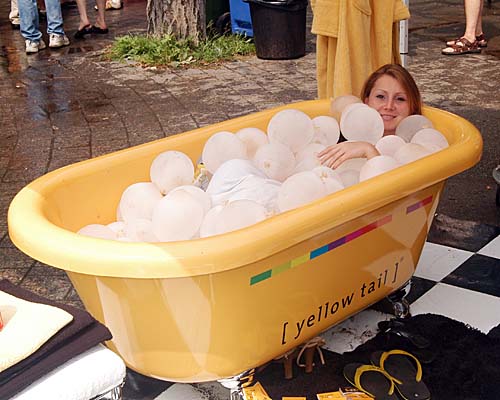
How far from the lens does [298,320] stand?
2049mm

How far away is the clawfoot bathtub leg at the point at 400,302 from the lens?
250 centimetres

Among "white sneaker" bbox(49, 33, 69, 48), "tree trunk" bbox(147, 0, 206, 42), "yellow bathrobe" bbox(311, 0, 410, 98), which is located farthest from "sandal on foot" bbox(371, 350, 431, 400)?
"white sneaker" bbox(49, 33, 69, 48)

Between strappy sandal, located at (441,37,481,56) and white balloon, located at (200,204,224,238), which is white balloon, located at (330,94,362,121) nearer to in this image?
white balloon, located at (200,204,224,238)

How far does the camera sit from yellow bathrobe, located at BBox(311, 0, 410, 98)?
2947mm

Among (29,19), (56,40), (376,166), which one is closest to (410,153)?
(376,166)

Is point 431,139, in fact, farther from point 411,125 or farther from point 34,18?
point 34,18

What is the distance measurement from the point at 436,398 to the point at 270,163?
83 cm

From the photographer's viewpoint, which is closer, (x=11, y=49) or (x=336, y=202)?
(x=336, y=202)

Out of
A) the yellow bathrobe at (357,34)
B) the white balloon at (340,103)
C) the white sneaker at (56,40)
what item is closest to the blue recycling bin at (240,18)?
the white sneaker at (56,40)

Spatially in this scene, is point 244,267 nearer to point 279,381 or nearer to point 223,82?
point 279,381

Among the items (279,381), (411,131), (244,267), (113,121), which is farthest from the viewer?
(113,121)

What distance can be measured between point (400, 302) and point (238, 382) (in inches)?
29.0

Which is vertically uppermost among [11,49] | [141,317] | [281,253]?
[281,253]

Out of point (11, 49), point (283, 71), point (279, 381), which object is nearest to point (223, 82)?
point (283, 71)
